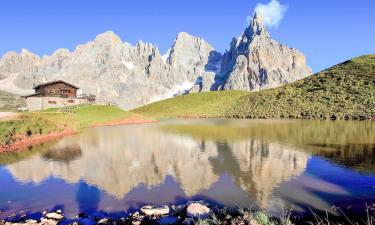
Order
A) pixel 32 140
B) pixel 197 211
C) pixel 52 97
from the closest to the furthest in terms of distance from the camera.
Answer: pixel 197 211, pixel 32 140, pixel 52 97

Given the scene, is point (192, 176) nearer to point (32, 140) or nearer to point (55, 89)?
point (32, 140)

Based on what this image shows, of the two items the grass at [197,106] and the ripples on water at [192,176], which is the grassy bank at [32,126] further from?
the grass at [197,106]

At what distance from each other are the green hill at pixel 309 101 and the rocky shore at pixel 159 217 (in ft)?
256

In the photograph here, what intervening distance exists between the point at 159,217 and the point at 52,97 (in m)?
95.4

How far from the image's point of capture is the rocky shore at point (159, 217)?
14977 millimetres

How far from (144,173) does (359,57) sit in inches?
5879

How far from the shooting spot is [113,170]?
26.9m

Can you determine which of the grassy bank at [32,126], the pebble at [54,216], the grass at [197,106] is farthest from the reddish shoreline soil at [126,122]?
the pebble at [54,216]

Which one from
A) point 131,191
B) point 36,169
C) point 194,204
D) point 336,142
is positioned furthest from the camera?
point 336,142

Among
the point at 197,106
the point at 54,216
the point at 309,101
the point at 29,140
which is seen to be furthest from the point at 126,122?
the point at 54,216

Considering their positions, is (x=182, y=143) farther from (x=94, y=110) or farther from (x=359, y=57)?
(x=359, y=57)

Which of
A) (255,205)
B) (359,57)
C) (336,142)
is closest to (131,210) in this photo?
(255,205)

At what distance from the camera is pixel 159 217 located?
16016mm

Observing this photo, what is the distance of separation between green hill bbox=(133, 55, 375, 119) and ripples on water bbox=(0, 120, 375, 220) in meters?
60.2
